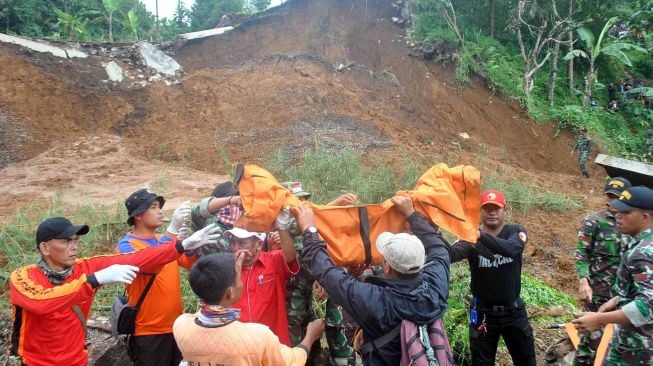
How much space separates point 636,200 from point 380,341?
1557mm

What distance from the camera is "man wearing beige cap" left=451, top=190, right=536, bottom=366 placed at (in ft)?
10.5

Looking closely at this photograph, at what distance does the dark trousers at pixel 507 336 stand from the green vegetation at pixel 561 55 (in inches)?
465

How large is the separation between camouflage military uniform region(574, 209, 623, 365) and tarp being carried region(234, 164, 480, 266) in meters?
1.16

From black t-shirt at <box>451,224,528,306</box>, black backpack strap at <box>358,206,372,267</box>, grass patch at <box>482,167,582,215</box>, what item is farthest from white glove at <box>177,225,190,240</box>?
grass patch at <box>482,167,582,215</box>

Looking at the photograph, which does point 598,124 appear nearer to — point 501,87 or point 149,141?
point 501,87

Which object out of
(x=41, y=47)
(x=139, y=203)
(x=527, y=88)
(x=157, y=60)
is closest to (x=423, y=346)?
(x=139, y=203)

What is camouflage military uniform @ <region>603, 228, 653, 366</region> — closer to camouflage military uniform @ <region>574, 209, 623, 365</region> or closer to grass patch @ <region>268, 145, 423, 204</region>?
camouflage military uniform @ <region>574, 209, 623, 365</region>

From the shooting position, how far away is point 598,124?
45.9 feet

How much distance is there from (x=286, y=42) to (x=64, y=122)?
804cm

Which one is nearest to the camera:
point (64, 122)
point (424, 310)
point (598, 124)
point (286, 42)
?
point (424, 310)

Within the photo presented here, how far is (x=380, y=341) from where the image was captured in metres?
2.18


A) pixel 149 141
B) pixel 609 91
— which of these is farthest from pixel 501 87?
pixel 149 141

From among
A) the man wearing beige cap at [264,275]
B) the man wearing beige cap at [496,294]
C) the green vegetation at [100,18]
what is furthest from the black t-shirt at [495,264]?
the green vegetation at [100,18]

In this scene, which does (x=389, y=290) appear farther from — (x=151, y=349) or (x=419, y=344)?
(x=151, y=349)
